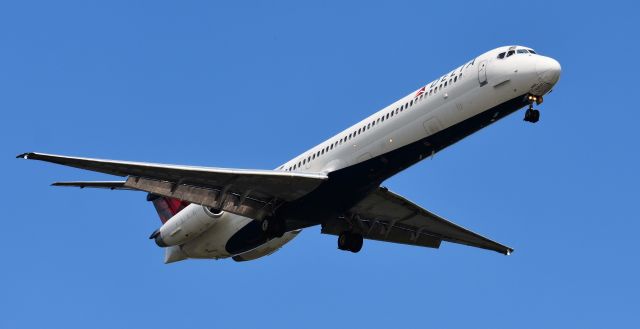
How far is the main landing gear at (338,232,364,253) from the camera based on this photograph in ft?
157

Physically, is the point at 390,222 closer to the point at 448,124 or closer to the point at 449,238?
the point at 449,238

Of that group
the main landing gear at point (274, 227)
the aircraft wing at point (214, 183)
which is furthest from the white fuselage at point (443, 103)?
the main landing gear at point (274, 227)

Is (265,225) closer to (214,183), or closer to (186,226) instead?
(214,183)

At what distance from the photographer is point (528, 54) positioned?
135 ft

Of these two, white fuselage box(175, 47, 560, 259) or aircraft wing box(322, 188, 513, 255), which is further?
aircraft wing box(322, 188, 513, 255)

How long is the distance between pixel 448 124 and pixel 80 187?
13.4 meters

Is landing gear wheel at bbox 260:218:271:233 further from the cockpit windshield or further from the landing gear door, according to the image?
the cockpit windshield

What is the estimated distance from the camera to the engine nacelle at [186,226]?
47656 mm

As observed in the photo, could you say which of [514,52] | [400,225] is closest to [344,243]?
[400,225]

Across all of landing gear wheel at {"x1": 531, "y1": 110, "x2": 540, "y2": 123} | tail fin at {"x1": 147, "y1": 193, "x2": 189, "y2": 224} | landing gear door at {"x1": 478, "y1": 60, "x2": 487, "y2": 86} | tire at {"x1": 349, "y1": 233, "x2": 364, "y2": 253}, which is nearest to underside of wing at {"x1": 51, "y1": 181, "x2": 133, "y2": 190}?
tail fin at {"x1": 147, "y1": 193, "x2": 189, "y2": 224}

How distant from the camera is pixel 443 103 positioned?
41844 millimetres

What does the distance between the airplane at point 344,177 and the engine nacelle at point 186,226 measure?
0.04 m

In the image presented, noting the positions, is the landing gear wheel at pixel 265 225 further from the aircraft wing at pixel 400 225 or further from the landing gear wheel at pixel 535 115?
the landing gear wheel at pixel 535 115

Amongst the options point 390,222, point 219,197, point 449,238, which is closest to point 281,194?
point 219,197
